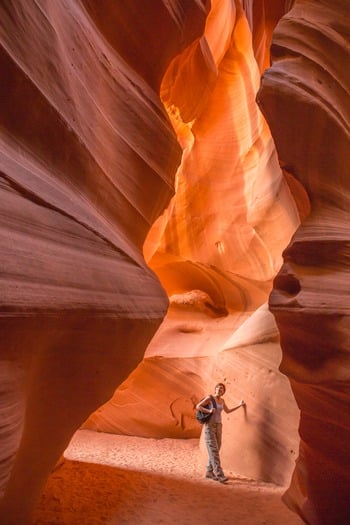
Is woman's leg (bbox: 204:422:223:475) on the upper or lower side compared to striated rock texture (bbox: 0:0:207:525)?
lower

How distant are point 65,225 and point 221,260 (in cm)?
627

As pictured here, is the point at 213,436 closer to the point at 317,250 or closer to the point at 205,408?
the point at 205,408

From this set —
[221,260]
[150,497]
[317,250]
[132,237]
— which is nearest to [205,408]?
[150,497]

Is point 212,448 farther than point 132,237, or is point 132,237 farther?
point 212,448

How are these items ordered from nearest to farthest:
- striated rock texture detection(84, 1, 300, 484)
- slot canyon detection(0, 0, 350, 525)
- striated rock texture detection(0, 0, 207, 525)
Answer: striated rock texture detection(0, 0, 207, 525), slot canyon detection(0, 0, 350, 525), striated rock texture detection(84, 1, 300, 484)

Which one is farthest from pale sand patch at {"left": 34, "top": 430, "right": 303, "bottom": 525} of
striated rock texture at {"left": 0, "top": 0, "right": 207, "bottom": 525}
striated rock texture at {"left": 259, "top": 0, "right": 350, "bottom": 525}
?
striated rock texture at {"left": 0, "top": 0, "right": 207, "bottom": 525}

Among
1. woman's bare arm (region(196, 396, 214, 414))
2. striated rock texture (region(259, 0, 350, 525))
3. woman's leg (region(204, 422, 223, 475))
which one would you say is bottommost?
woman's leg (region(204, 422, 223, 475))

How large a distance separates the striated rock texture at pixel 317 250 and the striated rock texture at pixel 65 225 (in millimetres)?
1112

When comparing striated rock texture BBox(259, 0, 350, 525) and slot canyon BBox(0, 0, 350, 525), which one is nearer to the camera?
slot canyon BBox(0, 0, 350, 525)

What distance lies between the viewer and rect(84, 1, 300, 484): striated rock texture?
585 cm

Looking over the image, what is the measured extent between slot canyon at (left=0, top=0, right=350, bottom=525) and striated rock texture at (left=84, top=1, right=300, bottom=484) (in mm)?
44

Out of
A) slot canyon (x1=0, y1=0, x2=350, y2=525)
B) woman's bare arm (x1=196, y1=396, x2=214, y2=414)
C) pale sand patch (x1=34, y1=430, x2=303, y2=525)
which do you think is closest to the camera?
slot canyon (x1=0, y1=0, x2=350, y2=525)

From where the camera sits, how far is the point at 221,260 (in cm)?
902

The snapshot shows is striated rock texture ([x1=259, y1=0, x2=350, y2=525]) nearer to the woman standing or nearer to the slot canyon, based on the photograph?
the slot canyon
